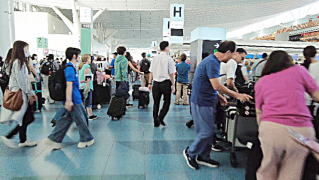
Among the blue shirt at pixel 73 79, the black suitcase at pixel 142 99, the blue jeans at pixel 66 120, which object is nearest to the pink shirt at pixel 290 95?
the blue shirt at pixel 73 79

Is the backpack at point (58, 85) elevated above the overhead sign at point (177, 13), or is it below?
below

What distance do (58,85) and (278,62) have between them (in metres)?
2.60

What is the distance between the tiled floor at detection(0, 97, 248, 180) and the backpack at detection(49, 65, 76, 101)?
0.81 metres

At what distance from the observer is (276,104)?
1.64 metres

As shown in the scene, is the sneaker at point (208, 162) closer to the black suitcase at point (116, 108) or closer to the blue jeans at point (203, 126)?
the blue jeans at point (203, 126)

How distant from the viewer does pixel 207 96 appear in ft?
8.89

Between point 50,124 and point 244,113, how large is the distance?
12.1 feet

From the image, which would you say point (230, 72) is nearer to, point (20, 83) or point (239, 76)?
point (239, 76)

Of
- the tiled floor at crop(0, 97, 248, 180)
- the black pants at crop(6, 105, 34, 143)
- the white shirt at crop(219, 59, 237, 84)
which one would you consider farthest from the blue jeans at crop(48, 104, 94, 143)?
the white shirt at crop(219, 59, 237, 84)

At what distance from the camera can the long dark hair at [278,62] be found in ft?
5.47

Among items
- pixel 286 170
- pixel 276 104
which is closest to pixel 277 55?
pixel 276 104

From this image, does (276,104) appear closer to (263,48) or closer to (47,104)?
(47,104)

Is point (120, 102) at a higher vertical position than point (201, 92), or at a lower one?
lower

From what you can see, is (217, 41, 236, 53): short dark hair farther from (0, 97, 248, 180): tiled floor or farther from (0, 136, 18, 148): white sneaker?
(0, 136, 18, 148): white sneaker
